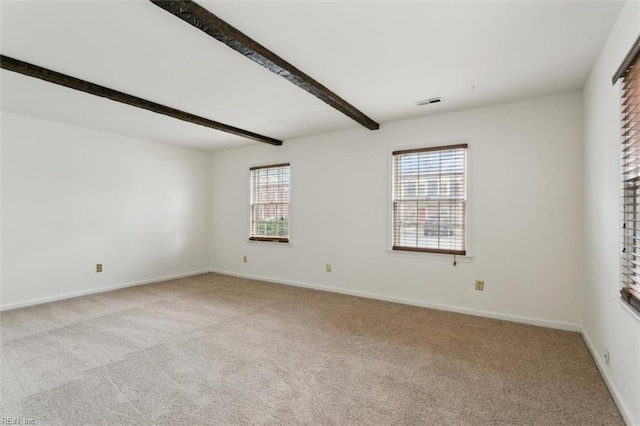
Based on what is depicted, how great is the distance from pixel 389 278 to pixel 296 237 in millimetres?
1708

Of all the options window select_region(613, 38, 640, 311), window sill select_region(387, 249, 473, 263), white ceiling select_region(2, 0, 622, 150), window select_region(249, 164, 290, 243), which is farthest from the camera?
window select_region(249, 164, 290, 243)

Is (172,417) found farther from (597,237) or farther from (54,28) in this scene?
(597,237)

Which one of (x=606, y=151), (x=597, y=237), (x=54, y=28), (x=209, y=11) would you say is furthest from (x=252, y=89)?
(x=597, y=237)

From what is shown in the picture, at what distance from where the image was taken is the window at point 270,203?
18.2 feet

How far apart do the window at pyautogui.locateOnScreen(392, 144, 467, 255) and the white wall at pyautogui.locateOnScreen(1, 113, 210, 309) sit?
4.01 m

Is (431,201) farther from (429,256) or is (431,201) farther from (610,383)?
(610,383)

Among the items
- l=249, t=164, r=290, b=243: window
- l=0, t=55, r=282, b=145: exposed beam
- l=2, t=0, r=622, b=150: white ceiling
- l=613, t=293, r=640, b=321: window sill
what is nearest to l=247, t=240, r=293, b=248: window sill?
l=249, t=164, r=290, b=243: window

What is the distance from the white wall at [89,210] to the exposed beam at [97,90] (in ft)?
6.09

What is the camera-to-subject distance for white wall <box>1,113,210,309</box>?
4086mm

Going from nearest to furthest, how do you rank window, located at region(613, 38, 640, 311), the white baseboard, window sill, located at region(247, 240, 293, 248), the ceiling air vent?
window, located at region(613, 38, 640, 311) → the white baseboard → the ceiling air vent → window sill, located at region(247, 240, 293, 248)

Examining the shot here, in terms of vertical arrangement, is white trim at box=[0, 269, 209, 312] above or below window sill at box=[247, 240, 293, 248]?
below

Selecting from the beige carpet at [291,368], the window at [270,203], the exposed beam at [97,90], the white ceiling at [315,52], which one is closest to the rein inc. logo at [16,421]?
the beige carpet at [291,368]

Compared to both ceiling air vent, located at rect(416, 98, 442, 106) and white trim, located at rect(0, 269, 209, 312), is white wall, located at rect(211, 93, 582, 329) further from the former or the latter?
white trim, located at rect(0, 269, 209, 312)

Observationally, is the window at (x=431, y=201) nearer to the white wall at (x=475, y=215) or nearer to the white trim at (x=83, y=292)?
the white wall at (x=475, y=215)
